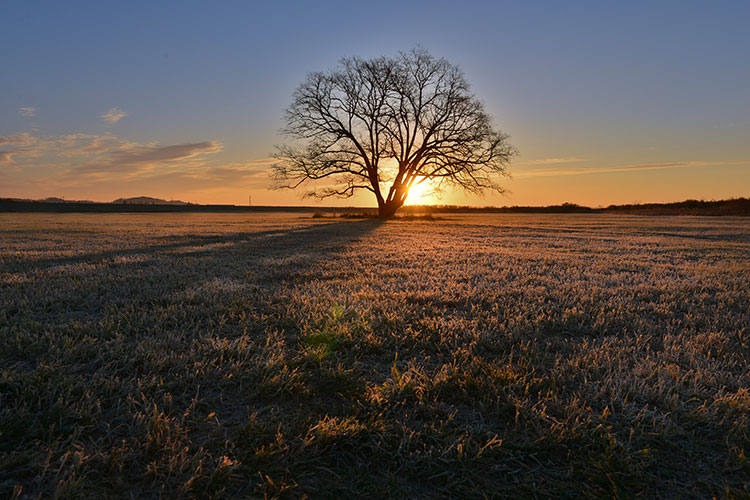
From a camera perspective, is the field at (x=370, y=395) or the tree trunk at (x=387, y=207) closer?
the field at (x=370, y=395)

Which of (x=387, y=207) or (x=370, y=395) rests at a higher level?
(x=387, y=207)

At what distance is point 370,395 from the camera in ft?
7.47

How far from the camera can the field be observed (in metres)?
1.65

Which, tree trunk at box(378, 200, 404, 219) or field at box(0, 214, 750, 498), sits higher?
tree trunk at box(378, 200, 404, 219)

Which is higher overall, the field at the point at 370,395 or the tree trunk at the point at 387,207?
the tree trunk at the point at 387,207

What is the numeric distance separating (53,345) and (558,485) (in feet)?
11.4

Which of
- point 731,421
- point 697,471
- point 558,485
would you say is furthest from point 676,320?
point 558,485

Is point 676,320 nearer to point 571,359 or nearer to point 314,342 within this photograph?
point 571,359

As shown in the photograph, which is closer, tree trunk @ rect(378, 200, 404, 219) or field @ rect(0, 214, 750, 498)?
field @ rect(0, 214, 750, 498)

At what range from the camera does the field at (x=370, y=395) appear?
165 cm

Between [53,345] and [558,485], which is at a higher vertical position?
[53,345]

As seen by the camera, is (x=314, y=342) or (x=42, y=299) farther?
(x=42, y=299)

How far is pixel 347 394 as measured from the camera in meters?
2.32

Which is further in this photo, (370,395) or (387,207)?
(387,207)
